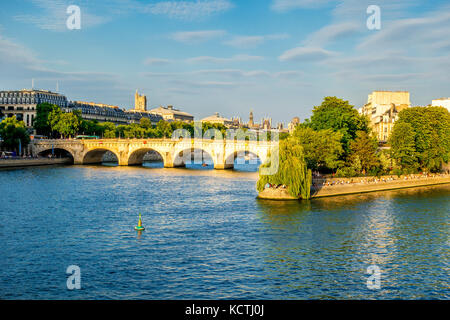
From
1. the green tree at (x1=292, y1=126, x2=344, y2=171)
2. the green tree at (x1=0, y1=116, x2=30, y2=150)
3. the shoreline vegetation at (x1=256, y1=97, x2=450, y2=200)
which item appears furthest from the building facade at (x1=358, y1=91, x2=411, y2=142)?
the green tree at (x1=0, y1=116, x2=30, y2=150)

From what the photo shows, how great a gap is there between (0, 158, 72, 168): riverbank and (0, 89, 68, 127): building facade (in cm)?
4169

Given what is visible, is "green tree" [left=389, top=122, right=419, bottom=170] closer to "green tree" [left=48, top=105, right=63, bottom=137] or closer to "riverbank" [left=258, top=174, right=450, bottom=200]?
"riverbank" [left=258, top=174, right=450, bottom=200]

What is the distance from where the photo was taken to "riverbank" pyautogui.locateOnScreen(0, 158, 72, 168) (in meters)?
89.2

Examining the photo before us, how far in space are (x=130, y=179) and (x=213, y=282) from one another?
5033 centimetres

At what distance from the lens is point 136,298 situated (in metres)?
21.8

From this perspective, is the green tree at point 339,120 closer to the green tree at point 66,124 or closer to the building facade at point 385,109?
the building facade at point 385,109

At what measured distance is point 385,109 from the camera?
126 m

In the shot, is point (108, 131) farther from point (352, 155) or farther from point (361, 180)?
point (361, 180)

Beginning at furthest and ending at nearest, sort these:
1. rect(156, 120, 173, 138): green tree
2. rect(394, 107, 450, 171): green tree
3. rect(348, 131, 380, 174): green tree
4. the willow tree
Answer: rect(156, 120, 173, 138): green tree → rect(394, 107, 450, 171): green tree → rect(348, 131, 380, 174): green tree → the willow tree

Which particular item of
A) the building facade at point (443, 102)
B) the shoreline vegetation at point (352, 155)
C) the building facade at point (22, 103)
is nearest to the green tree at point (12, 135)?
→ the building facade at point (22, 103)

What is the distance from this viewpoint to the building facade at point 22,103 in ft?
463

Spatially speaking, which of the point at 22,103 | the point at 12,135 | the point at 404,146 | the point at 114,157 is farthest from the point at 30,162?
the point at 404,146

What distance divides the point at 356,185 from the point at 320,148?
660cm
